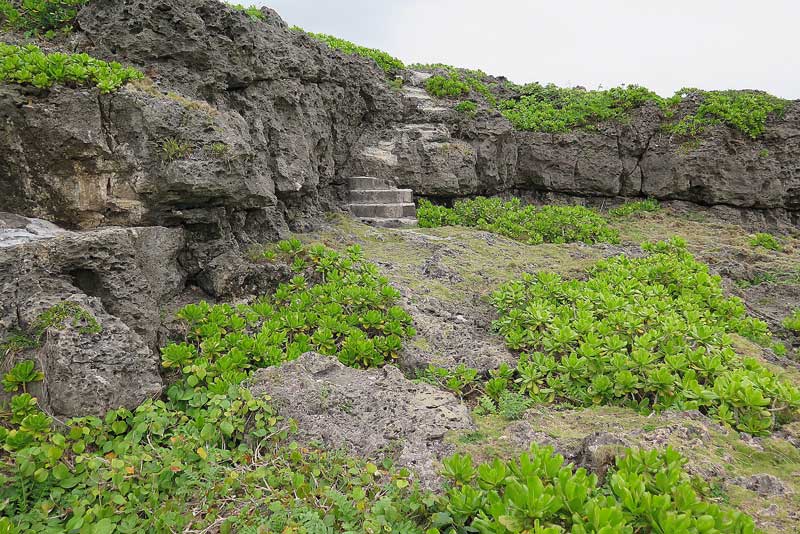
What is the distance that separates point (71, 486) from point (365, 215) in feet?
27.4

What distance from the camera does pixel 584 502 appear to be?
2.65 m

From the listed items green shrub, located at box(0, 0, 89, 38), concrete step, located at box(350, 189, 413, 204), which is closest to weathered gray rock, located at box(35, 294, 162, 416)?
green shrub, located at box(0, 0, 89, 38)

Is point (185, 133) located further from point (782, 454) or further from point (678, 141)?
point (678, 141)

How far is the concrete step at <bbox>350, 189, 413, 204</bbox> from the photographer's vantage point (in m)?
11.2

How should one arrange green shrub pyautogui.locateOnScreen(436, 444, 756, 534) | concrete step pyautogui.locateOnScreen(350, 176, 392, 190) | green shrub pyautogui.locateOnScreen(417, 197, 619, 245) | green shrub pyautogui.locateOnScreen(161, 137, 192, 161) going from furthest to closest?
1. concrete step pyautogui.locateOnScreen(350, 176, 392, 190)
2. green shrub pyautogui.locateOnScreen(417, 197, 619, 245)
3. green shrub pyautogui.locateOnScreen(161, 137, 192, 161)
4. green shrub pyautogui.locateOnScreen(436, 444, 756, 534)

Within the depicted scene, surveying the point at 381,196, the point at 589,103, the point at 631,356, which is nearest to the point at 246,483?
the point at 631,356

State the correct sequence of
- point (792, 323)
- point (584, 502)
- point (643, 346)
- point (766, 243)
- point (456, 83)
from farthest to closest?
1. point (456, 83)
2. point (766, 243)
3. point (792, 323)
4. point (643, 346)
5. point (584, 502)

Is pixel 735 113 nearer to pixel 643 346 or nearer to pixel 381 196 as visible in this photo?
pixel 381 196

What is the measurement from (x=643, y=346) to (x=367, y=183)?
8.05 m

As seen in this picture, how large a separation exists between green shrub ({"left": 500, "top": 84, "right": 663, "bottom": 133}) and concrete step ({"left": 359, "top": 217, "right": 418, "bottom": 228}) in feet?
19.0

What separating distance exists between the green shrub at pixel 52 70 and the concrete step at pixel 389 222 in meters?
5.81

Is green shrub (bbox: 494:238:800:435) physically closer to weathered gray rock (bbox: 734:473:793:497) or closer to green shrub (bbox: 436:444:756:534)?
weathered gray rock (bbox: 734:473:793:497)

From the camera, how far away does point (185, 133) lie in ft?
20.0

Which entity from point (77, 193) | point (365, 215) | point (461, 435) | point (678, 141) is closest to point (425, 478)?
point (461, 435)
